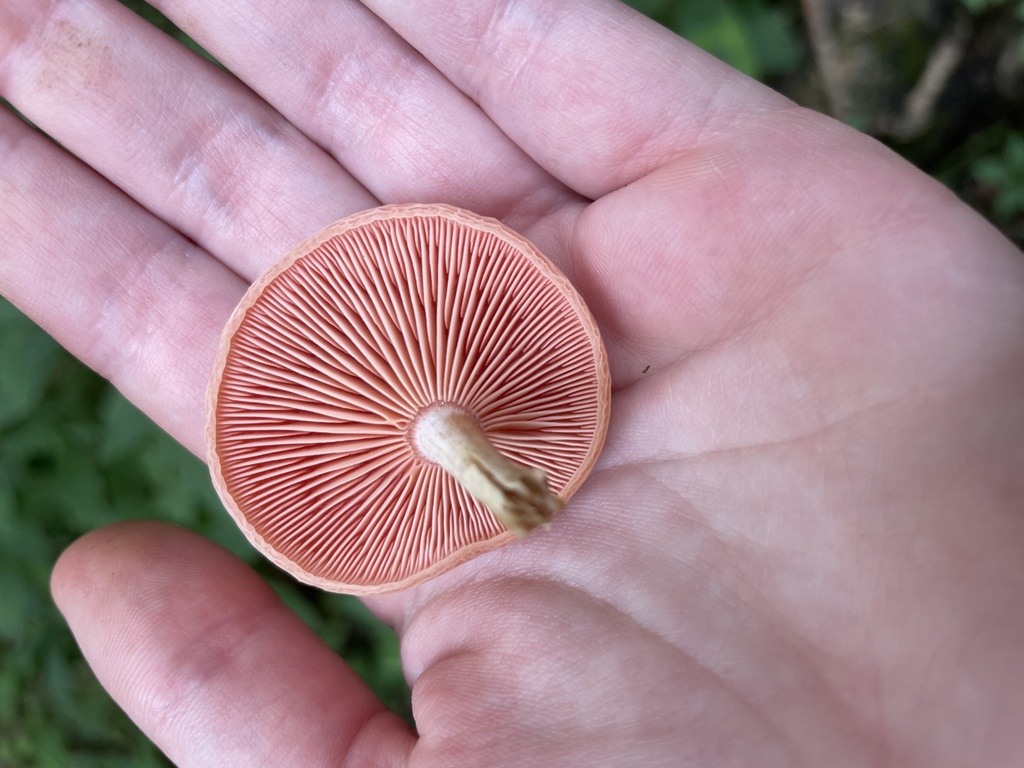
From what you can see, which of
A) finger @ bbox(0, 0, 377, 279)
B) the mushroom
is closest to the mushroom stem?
the mushroom

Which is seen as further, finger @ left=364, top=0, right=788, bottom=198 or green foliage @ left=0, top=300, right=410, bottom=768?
green foliage @ left=0, top=300, right=410, bottom=768

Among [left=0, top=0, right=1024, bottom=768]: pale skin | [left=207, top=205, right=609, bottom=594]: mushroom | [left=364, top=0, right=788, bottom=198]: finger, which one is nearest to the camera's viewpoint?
[left=0, top=0, right=1024, bottom=768]: pale skin

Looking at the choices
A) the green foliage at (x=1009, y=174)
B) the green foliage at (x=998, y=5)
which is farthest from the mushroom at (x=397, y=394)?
the green foliage at (x=998, y=5)

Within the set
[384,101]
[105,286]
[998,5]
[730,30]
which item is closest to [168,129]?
[105,286]

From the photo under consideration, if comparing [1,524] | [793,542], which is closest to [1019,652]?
[793,542]

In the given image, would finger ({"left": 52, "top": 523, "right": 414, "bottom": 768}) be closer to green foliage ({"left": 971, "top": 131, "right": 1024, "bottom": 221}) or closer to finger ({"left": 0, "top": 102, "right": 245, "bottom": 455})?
finger ({"left": 0, "top": 102, "right": 245, "bottom": 455})
